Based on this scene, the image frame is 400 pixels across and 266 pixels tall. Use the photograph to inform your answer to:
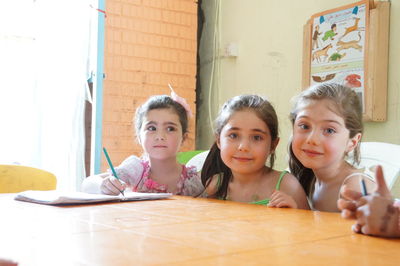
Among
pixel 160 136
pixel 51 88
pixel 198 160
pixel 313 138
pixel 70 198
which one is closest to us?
pixel 70 198

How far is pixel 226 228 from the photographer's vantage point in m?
0.74

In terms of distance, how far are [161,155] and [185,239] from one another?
120 centimetres

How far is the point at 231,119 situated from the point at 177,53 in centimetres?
184

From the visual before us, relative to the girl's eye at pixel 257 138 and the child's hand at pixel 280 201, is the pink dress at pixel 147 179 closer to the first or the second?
the girl's eye at pixel 257 138

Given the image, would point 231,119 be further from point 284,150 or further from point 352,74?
point 284,150

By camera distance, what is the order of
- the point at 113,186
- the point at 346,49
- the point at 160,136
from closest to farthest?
1. the point at 113,186
2. the point at 160,136
3. the point at 346,49

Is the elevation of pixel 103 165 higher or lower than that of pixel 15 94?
lower

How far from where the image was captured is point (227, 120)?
5.11ft

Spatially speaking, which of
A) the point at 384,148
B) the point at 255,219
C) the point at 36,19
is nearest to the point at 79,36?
the point at 36,19

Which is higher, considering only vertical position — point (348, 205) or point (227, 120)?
point (227, 120)

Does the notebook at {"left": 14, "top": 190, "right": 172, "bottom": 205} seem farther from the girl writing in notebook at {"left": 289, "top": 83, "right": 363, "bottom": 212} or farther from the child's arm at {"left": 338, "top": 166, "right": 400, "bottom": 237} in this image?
the child's arm at {"left": 338, "top": 166, "right": 400, "bottom": 237}

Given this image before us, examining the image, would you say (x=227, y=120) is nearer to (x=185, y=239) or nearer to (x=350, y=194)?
(x=350, y=194)

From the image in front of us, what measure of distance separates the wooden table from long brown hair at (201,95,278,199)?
0.61 metres

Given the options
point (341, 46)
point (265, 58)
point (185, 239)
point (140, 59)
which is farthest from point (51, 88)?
point (185, 239)
